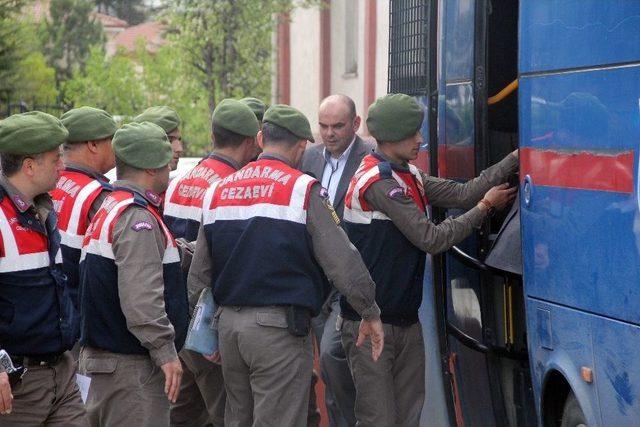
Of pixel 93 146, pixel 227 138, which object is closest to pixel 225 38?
pixel 227 138

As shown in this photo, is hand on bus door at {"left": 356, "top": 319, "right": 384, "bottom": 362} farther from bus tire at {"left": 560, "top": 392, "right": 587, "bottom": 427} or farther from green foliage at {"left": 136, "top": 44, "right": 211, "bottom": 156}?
green foliage at {"left": 136, "top": 44, "right": 211, "bottom": 156}

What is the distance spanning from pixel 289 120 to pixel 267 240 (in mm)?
604

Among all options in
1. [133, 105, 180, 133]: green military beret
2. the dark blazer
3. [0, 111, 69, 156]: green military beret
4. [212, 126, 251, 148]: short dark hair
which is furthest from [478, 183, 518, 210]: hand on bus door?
[133, 105, 180, 133]: green military beret

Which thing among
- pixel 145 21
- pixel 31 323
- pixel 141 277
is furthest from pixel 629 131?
pixel 145 21

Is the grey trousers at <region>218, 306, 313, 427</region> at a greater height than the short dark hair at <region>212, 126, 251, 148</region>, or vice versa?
the short dark hair at <region>212, 126, 251, 148</region>

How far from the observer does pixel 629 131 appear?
171 inches

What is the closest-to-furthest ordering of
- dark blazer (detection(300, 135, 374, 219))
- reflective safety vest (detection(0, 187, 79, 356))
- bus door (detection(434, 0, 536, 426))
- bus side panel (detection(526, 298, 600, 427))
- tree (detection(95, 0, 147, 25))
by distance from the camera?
bus side panel (detection(526, 298, 600, 427))
reflective safety vest (detection(0, 187, 79, 356))
bus door (detection(434, 0, 536, 426))
dark blazer (detection(300, 135, 374, 219))
tree (detection(95, 0, 147, 25))

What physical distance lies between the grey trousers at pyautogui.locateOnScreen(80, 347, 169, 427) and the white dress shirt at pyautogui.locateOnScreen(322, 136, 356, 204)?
257 centimetres

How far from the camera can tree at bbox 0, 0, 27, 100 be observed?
77.9ft

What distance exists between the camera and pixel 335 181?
26.3 feet

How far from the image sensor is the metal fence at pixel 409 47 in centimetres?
679

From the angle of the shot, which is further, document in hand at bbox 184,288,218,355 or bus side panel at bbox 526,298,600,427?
document in hand at bbox 184,288,218,355

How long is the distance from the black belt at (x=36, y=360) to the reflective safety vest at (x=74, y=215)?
80cm

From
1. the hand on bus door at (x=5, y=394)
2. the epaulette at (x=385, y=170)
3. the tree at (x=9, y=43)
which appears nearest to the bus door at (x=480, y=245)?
the epaulette at (x=385, y=170)
